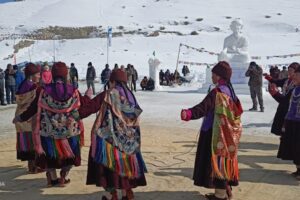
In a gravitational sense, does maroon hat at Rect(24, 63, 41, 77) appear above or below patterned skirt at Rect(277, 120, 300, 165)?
above

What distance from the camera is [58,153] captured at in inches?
232

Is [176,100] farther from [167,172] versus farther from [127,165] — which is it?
[127,165]

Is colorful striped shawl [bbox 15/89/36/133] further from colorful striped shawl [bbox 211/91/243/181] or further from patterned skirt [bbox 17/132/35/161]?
colorful striped shawl [bbox 211/91/243/181]

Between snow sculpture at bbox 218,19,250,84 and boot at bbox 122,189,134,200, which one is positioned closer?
boot at bbox 122,189,134,200

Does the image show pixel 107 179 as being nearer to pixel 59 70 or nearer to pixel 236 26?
pixel 59 70

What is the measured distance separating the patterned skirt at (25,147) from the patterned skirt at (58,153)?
0.73 metres

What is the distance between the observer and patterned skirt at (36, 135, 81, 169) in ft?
19.3

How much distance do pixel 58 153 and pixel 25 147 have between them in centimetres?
100

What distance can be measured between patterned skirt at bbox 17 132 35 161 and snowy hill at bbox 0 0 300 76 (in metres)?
26.8

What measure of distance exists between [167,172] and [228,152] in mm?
1698

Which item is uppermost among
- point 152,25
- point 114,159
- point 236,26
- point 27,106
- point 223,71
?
point 152,25

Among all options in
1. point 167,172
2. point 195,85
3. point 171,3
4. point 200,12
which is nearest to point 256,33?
point 200,12

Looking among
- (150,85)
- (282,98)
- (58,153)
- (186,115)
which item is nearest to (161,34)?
(150,85)

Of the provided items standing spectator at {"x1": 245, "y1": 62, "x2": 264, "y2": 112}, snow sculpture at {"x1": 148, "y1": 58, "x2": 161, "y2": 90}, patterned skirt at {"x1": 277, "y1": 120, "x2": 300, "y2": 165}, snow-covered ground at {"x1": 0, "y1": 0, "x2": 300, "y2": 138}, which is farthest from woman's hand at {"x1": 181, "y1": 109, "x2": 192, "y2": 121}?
snow sculpture at {"x1": 148, "y1": 58, "x2": 161, "y2": 90}
